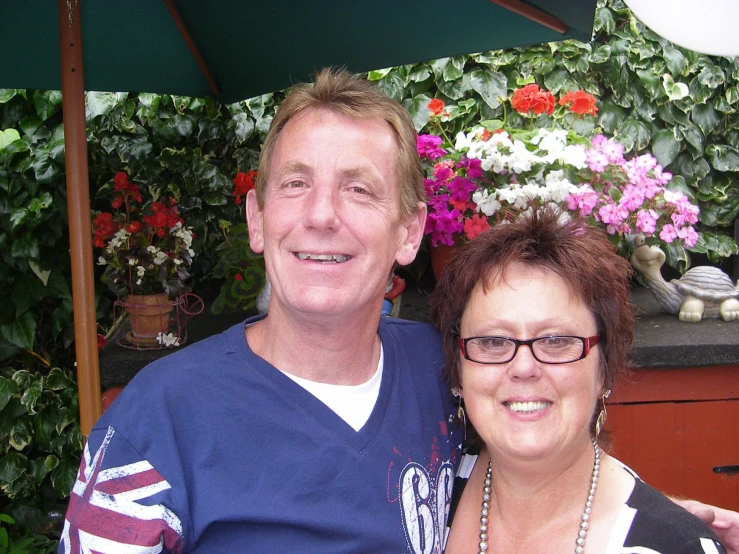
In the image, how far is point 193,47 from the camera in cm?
236

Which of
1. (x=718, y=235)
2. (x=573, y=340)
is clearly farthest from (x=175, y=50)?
(x=718, y=235)

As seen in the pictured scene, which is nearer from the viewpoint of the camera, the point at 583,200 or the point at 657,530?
the point at 657,530

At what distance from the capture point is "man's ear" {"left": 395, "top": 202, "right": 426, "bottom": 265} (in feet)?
5.44

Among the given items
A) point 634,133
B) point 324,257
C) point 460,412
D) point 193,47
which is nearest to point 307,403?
point 324,257

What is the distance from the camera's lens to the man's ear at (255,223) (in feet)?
5.37

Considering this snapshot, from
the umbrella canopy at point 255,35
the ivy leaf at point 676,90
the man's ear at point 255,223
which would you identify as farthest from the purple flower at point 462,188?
the ivy leaf at point 676,90

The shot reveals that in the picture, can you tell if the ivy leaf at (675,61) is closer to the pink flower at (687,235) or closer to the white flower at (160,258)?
the pink flower at (687,235)

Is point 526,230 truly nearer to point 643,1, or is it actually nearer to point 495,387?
point 495,387

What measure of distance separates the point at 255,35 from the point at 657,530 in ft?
5.83

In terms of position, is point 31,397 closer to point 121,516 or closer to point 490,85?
point 121,516

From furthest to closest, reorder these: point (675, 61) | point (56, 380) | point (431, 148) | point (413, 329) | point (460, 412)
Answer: point (675, 61) → point (56, 380) → point (431, 148) → point (413, 329) → point (460, 412)

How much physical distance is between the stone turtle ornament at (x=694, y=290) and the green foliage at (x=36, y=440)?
2.45 m

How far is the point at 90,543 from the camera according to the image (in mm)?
1180

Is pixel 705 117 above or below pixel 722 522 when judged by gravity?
above
